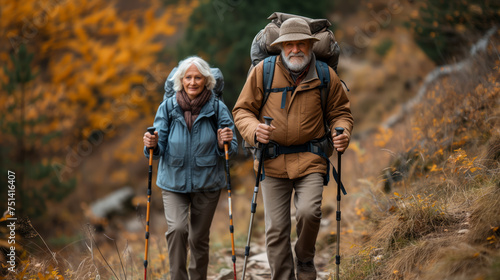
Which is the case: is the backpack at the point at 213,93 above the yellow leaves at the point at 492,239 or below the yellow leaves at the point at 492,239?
above

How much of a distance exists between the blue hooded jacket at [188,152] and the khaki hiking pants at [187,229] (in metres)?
0.13

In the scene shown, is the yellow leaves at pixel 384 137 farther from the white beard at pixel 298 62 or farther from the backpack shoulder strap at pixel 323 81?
the white beard at pixel 298 62

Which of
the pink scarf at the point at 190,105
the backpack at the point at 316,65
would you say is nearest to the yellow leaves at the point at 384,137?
the backpack at the point at 316,65

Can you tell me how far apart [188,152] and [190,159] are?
7cm

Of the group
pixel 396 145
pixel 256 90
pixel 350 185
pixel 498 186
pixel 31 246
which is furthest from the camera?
pixel 350 185

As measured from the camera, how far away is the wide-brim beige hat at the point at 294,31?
13.6 feet

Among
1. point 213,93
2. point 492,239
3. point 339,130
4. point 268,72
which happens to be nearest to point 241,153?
point 213,93

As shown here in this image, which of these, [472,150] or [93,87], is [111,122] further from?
[472,150]

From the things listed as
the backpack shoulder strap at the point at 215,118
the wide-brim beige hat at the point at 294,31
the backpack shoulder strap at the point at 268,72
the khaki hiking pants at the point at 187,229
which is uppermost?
the wide-brim beige hat at the point at 294,31

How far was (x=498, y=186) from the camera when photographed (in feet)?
12.7

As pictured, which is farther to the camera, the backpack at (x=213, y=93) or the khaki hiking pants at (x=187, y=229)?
the backpack at (x=213, y=93)

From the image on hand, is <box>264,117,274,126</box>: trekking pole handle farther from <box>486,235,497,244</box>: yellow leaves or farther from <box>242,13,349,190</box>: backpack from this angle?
<box>486,235,497,244</box>: yellow leaves

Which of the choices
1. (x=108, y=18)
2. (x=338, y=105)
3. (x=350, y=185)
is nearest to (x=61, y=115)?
(x=108, y=18)

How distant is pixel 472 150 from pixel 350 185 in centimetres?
271
